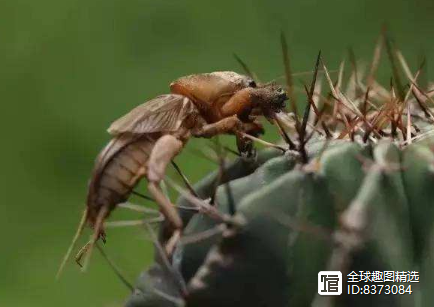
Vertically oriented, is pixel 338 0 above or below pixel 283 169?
below

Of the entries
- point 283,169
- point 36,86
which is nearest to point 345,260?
point 283,169

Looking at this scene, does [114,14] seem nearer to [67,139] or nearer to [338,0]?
[67,139]

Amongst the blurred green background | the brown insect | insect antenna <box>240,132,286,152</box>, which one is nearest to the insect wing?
the brown insect

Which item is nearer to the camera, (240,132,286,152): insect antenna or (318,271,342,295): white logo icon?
(318,271,342,295): white logo icon

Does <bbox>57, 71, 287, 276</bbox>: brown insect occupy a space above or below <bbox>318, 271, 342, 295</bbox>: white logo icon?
above

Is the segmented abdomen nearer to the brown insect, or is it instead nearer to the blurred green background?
the brown insect

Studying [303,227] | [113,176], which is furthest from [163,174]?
[303,227]
